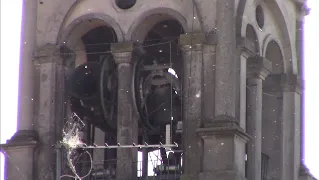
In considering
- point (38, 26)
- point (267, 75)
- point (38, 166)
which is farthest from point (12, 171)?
point (267, 75)

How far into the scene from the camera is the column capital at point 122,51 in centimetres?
5600

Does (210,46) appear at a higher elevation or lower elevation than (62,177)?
higher

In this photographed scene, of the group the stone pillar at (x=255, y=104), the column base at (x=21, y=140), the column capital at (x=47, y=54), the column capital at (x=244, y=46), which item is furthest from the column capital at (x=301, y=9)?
the column base at (x=21, y=140)

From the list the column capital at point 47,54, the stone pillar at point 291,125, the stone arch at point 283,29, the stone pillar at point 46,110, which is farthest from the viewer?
the stone pillar at point 291,125

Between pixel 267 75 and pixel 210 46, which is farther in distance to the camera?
pixel 267 75

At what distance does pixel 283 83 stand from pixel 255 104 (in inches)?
99.0

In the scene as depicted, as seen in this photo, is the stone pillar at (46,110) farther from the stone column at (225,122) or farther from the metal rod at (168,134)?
the stone column at (225,122)

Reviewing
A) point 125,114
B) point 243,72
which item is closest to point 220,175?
point 243,72

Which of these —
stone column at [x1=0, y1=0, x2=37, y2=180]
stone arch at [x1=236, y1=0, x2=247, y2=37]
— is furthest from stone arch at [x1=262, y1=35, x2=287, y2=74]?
stone column at [x1=0, y1=0, x2=37, y2=180]

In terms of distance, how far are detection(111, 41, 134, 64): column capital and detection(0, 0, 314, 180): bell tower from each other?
3 cm

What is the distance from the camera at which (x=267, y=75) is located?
192ft

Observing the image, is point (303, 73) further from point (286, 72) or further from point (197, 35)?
point (197, 35)

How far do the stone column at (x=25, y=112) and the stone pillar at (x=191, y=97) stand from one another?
452 cm

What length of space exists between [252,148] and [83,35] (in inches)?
233
